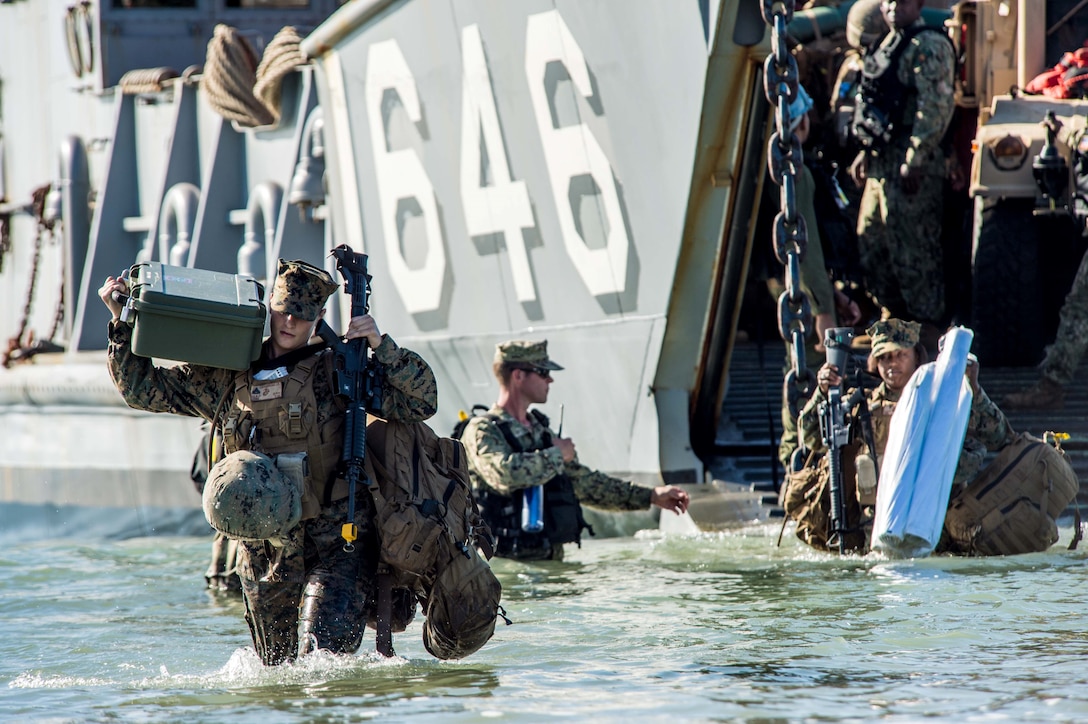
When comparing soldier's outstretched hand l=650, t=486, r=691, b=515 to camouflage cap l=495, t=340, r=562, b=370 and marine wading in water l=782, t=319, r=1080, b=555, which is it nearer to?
marine wading in water l=782, t=319, r=1080, b=555

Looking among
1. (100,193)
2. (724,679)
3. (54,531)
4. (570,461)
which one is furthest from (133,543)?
(724,679)

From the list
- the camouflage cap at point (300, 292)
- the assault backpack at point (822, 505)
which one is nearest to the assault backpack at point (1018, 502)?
the assault backpack at point (822, 505)

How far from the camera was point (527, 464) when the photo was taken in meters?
6.97

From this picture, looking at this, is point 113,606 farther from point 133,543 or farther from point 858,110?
point 858,110

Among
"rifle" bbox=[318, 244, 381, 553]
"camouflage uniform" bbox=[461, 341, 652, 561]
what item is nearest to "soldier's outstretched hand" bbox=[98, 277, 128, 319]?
"rifle" bbox=[318, 244, 381, 553]

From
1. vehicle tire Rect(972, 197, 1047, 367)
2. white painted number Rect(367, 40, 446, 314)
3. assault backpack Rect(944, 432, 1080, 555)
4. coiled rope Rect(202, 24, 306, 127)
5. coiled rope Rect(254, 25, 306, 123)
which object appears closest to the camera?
assault backpack Rect(944, 432, 1080, 555)

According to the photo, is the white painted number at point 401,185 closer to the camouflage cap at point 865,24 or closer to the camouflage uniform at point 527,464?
the camouflage uniform at point 527,464

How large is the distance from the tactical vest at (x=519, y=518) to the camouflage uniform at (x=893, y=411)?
46.5 inches

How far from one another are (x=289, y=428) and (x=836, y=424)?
282cm

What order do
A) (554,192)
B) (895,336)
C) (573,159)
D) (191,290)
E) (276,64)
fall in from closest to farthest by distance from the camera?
(191,290) < (895,336) < (573,159) < (554,192) < (276,64)

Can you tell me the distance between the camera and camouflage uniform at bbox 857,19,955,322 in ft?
27.9

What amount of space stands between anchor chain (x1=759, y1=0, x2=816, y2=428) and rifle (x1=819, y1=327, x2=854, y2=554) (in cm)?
18

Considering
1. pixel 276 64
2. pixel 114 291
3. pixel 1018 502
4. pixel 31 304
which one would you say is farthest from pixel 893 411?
pixel 31 304

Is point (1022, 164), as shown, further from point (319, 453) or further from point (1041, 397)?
point (319, 453)
